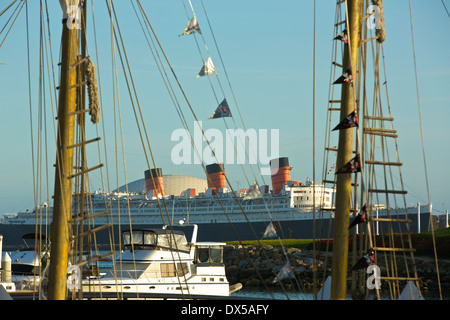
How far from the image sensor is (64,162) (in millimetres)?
7980

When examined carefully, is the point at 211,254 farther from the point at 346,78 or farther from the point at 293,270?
the point at 346,78

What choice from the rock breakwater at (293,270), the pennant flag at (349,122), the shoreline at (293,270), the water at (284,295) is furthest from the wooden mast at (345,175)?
the water at (284,295)

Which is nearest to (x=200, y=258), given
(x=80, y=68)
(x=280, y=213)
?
(x=80, y=68)

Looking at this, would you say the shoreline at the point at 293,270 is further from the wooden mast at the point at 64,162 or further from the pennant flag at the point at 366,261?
the wooden mast at the point at 64,162

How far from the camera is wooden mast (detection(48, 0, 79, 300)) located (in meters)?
7.66

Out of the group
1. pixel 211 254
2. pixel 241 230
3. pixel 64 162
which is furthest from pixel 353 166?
pixel 241 230

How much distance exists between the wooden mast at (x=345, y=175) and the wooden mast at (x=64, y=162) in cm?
355

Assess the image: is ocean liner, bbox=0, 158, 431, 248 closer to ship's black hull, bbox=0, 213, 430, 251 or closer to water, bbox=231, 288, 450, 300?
ship's black hull, bbox=0, 213, 430, 251

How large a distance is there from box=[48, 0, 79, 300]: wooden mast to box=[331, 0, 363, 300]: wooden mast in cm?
355

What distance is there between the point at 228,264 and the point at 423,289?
52.0 ft

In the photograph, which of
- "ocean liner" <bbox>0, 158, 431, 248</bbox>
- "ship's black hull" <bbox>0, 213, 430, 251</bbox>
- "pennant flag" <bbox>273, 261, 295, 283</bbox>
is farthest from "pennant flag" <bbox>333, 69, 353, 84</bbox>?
"ocean liner" <bbox>0, 158, 431, 248</bbox>

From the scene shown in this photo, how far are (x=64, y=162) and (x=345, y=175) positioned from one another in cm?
383

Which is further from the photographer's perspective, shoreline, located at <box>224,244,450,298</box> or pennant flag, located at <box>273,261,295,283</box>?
shoreline, located at <box>224,244,450,298</box>
